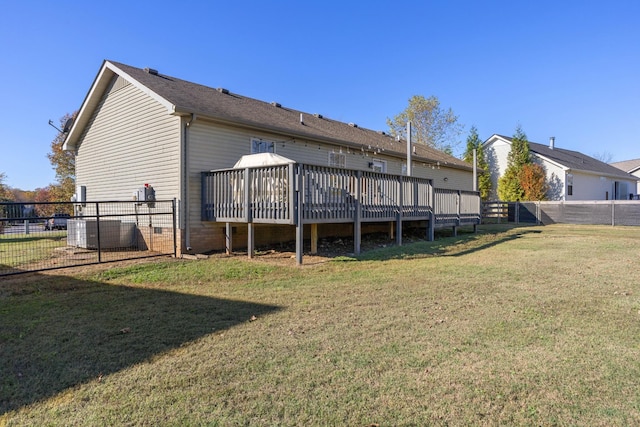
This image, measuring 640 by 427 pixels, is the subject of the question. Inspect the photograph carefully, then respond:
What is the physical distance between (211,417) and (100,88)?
1212 cm

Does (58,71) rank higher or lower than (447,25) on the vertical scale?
lower

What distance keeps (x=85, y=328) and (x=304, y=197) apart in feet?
14.5

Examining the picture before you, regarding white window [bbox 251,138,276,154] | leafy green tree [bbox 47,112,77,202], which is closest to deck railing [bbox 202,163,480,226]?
white window [bbox 251,138,276,154]

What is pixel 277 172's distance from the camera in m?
7.30

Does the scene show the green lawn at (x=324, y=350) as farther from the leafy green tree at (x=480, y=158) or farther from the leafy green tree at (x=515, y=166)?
the leafy green tree at (x=480, y=158)

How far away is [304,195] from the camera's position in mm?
7297

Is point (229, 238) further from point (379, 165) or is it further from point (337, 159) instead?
point (379, 165)

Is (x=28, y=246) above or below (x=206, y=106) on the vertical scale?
below

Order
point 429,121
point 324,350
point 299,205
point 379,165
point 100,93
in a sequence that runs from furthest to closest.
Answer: point 429,121
point 379,165
point 100,93
point 299,205
point 324,350

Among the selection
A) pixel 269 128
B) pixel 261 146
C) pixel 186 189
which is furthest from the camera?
pixel 261 146

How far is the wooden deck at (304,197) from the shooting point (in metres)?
7.21

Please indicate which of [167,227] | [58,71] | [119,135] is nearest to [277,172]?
[167,227]

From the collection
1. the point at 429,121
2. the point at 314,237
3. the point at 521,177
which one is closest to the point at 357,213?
the point at 314,237

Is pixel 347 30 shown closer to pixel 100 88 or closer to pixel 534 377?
pixel 100 88
